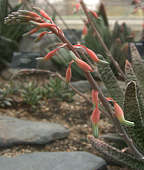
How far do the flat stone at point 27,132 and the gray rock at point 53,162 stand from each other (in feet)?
0.59

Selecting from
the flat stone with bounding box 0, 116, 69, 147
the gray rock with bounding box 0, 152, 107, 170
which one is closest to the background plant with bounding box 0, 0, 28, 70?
the flat stone with bounding box 0, 116, 69, 147

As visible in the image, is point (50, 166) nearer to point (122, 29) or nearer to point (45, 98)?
point (45, 98)

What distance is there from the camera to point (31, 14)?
72 centimetres

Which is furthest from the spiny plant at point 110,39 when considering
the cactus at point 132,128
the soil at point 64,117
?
the cactus at point 132,128

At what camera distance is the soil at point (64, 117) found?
5.34 ft

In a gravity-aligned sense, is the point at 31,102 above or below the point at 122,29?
below

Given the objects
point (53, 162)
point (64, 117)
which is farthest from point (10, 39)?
point (53, 162)

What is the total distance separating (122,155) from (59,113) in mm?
845

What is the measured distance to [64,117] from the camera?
1.98 meters

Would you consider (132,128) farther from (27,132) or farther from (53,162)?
(27,132)

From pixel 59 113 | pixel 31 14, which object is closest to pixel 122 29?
pixel 59 113

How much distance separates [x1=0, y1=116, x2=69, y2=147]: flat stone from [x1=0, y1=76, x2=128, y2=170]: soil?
4 cm

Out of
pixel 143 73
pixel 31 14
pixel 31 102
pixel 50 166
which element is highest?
pixel 31 14

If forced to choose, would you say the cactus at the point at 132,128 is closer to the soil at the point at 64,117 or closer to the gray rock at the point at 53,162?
the gray rock at the point at 53,162
